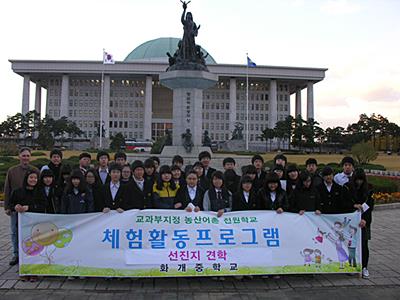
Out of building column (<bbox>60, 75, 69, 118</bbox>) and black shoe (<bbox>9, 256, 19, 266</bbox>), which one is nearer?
black shoe (<bbox>9, 256, 19, 266</bbox>)

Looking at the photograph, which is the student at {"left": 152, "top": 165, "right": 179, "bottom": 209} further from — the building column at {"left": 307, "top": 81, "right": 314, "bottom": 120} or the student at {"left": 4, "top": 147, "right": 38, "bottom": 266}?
the building column at {"left": 307, "top": 81, "right": 314, "bottom": 120}

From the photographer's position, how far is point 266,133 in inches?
2815

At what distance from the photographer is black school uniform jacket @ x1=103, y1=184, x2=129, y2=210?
569 cm

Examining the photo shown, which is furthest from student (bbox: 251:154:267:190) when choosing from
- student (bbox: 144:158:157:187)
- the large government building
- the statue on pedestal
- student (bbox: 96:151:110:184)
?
the large government building

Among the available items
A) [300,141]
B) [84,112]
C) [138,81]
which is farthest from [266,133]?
[84,112]

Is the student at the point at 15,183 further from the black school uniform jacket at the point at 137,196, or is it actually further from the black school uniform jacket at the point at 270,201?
the black school uniform jacket at the point at 270,201

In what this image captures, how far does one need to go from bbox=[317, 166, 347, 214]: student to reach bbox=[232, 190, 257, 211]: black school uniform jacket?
3.72 feet

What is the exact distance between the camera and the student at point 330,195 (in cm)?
598

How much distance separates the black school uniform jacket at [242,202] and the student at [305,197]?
2.11ft

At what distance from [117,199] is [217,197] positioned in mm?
1577

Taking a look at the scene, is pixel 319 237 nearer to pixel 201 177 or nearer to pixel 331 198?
pixel 331 198

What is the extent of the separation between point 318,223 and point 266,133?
66.8m

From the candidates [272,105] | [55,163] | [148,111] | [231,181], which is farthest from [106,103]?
[231,181]

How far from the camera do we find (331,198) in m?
5.99
